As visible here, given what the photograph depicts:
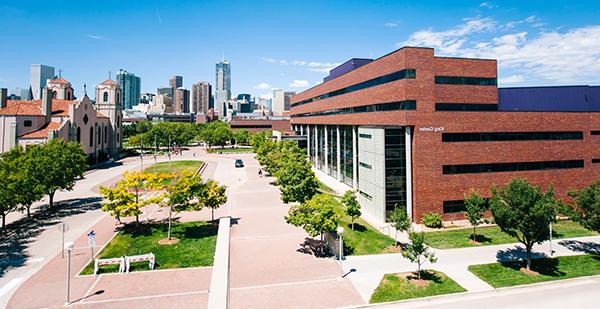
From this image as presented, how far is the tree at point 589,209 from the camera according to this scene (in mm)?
21706

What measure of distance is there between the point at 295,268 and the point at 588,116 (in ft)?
113

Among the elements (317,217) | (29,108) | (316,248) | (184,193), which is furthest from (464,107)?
(29,108)

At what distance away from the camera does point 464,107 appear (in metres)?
31.3

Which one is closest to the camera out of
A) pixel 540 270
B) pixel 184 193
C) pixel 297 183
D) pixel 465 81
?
pixel 540 270

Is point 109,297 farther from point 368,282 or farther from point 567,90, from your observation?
point 567,90

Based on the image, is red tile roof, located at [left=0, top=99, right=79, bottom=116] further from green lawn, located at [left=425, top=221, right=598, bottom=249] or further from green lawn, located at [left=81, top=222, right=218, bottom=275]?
green lawn, located at [left=425, top=221, right=598, bottom=249]

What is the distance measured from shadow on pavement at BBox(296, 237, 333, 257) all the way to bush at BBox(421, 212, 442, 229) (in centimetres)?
1078

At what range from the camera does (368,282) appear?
1856 cm

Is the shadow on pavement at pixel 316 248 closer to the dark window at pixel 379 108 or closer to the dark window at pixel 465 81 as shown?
the dark window at pixel 379 108

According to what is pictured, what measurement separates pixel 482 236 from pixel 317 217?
49.2 feet

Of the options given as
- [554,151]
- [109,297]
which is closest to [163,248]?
[109,297]

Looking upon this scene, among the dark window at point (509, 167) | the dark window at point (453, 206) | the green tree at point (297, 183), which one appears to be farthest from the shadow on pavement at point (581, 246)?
the green tree at point (297, 183)

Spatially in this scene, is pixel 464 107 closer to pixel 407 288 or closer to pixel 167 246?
pixel 407 288

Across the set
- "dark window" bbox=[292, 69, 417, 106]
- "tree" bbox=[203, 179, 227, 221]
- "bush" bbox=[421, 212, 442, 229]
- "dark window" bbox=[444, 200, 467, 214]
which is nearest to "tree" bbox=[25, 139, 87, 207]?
"tree" bbox=[203, 179, 227, 221]
